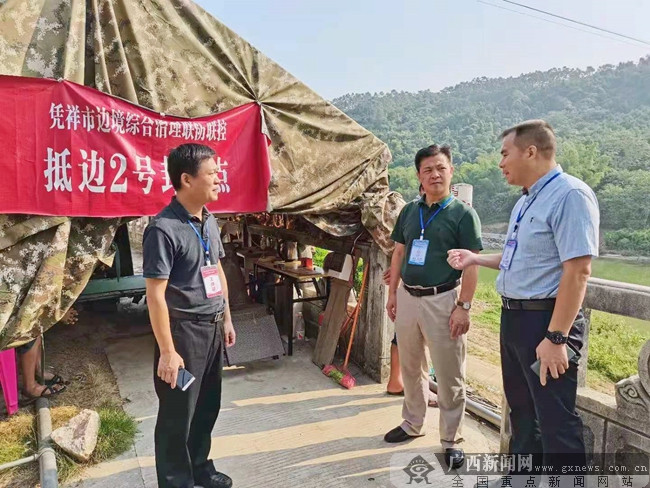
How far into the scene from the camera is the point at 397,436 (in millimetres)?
3234

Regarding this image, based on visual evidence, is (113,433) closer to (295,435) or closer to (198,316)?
(295,435)

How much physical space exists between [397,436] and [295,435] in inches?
31.3

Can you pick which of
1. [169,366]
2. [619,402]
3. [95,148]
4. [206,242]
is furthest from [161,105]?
[619,402]

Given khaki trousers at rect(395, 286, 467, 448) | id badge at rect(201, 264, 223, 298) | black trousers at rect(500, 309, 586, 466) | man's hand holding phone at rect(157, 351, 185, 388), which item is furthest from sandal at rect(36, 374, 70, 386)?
black trousers at rect(500, 309, 586, 466)

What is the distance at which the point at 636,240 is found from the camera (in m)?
33.8

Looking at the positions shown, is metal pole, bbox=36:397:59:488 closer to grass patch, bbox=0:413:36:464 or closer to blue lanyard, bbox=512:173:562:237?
grass patch, bbox=0:413:36:464

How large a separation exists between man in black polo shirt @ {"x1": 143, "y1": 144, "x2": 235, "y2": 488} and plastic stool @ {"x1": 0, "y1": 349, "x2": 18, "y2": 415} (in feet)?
6.64

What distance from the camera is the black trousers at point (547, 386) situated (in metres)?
2.06

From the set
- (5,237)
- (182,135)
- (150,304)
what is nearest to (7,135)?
(5,237)

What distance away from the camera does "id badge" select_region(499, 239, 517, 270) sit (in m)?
2.25

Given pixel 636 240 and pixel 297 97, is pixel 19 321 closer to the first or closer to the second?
pixel 297 97

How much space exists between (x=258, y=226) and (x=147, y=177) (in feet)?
11.3

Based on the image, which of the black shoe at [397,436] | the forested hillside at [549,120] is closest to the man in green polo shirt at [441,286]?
the black shoe at [397,436]

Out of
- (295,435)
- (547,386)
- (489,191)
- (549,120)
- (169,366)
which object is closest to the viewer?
(547,386)
